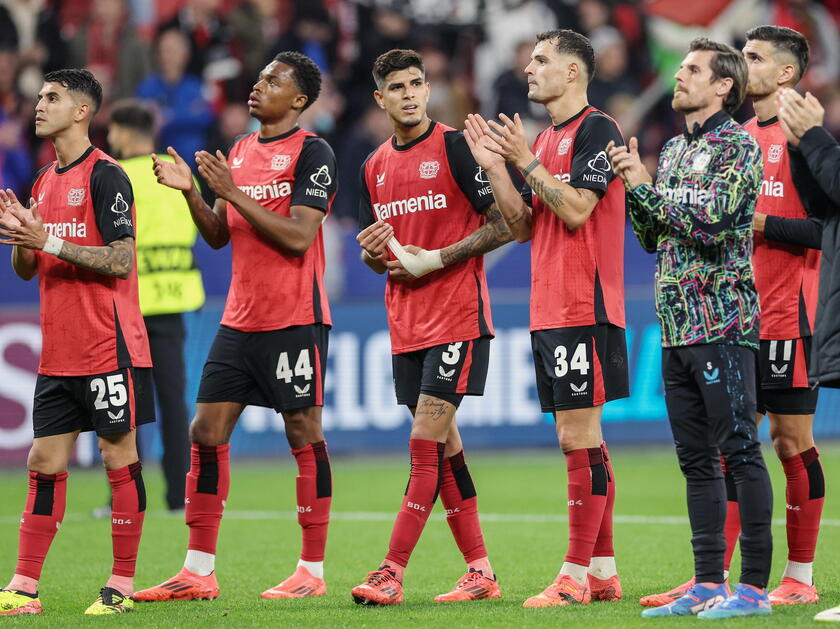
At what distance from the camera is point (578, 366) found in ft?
20.0

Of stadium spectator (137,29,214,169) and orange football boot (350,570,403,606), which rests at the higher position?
stadium spectator (137,29,214,169)

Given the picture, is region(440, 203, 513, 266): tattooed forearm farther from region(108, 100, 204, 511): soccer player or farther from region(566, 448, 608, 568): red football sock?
region(108, 100, 204, 511): soccer player

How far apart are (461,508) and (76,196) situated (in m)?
2.51

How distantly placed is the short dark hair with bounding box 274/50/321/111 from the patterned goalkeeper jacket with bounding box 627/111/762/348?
83.5 inches

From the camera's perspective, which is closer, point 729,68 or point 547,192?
point 729,68

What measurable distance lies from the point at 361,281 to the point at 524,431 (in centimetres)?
239

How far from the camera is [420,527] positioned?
6348 mm

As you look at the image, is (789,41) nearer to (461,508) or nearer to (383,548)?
(461,508)

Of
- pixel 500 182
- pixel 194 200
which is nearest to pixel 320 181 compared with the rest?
pixel 194 200

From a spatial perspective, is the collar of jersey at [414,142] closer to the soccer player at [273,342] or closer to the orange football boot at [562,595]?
the soccer player at [273,342]

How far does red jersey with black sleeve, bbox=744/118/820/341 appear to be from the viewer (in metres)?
6.37

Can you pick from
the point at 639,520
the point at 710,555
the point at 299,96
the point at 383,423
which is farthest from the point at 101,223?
the point at 383,423

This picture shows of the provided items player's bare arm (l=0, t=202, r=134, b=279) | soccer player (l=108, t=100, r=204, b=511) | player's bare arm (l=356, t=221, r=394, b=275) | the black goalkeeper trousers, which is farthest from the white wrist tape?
soccer player (l=108, t=100, r=204, b=511)

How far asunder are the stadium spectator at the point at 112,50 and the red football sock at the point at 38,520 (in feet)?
33.8
